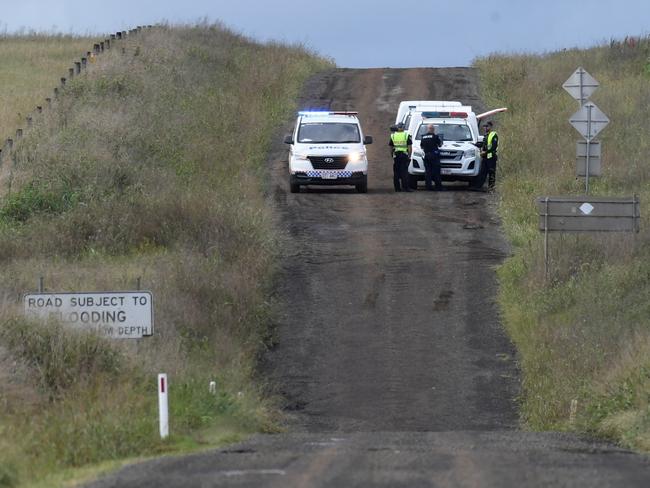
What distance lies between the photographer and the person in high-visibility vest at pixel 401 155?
35469mm

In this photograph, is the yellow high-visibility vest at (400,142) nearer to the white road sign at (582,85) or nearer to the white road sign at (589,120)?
the white road sign at (582,85)

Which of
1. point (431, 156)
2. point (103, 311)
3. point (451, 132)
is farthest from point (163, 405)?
point (451, 132)

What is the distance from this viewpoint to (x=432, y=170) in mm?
36750

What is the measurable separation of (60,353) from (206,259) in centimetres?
921

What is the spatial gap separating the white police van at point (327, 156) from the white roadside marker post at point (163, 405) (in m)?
20.9

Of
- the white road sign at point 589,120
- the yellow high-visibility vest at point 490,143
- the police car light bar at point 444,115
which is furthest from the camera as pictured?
the police car light bar at point 444,115

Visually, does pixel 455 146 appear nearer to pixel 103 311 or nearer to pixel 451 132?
pixel 451 132

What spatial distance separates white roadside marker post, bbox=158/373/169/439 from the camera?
14.9m

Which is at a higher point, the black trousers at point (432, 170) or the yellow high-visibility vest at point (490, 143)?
the yellow high-visibility vest at point (490, 143)

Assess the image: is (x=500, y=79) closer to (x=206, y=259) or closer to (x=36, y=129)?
(x=36, y=129)

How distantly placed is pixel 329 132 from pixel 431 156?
276 cm

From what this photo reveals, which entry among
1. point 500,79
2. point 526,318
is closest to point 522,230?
point 526,318

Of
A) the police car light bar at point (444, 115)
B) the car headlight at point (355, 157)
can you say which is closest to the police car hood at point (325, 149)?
the car headlight at point (355, 157)

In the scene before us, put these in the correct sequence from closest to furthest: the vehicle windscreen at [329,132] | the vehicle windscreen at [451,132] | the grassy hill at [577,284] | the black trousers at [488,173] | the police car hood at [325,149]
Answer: the grassy hill at [577,284]
the police car hood at [325,149]
the vehicle windscreen at [329,132]
the black trousers at [488,173]
the vehicle windscreen at [451,132]
